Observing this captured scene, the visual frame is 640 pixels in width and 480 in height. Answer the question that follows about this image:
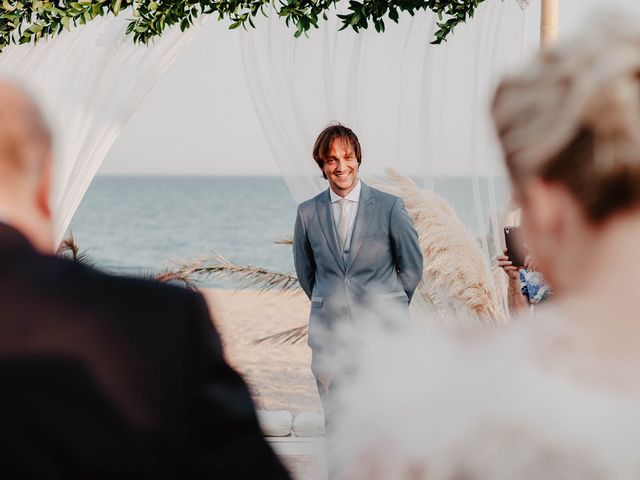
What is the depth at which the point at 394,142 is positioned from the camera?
17.9ft

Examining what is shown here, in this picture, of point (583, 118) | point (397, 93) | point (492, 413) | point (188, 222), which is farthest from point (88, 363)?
point (188, 222)

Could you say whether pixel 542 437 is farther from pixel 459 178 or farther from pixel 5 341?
pixel 459 178

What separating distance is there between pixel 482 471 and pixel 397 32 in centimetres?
476

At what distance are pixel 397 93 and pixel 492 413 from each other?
15.3ft

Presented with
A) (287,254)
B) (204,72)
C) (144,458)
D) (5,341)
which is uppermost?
(204,72)

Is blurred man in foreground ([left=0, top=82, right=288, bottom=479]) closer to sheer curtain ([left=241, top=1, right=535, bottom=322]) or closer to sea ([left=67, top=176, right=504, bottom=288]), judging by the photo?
sheer curtain ([left=241, top=1, right=535, bottom=322])

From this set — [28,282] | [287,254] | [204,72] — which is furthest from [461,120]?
[204,72]

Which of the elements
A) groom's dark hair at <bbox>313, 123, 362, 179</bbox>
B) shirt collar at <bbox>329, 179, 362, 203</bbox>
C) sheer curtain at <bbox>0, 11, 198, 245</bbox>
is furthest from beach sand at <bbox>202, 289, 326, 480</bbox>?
sheer curtain at <bbox>0, 11, 198, 245</bbox>

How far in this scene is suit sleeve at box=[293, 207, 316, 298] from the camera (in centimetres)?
456

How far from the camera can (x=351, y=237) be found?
14.5ft

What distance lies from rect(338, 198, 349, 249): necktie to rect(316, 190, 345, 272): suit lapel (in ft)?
0.10

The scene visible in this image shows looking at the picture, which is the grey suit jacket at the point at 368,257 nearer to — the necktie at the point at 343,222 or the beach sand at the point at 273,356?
the necktie at the point at 343,222

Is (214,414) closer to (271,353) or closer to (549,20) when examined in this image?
(549,20)

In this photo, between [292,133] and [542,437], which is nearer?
[542,437]
